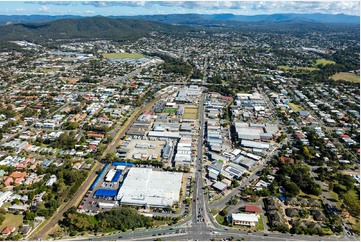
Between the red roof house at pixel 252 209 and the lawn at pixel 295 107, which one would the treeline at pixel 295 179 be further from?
the lawn at pixel 295 107

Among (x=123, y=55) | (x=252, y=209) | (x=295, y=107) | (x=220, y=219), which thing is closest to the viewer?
(x=220, y=219)

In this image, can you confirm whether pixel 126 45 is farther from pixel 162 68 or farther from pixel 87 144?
pixel 87 144

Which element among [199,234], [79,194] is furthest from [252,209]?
[79,194]

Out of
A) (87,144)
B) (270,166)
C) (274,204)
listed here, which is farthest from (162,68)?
(274,204)

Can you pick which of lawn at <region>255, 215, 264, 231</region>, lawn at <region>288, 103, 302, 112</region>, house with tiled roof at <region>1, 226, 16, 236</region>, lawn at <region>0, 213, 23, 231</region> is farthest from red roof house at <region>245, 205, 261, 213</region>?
lawn at <region>288, 103, 302, 112</region>

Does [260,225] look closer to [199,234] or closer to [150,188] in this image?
[199,234]

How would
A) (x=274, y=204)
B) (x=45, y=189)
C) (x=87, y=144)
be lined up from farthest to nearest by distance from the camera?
(x=87, y=144) < (x=45, y=189) < (x=274, y=204)

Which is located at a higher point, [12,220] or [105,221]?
[105,221]
